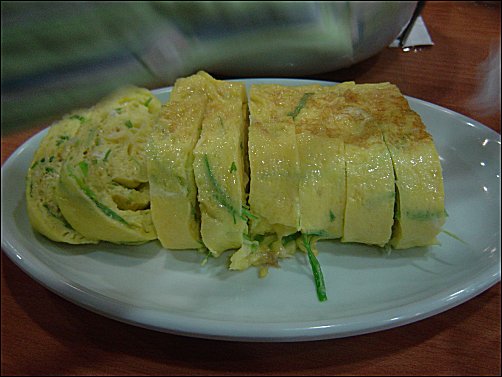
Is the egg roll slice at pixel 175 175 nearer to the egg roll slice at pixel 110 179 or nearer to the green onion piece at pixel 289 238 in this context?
the egg roll slice at pixel 110 179

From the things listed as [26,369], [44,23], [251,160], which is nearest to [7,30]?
[44,23]

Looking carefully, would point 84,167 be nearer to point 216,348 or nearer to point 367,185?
point 216,348

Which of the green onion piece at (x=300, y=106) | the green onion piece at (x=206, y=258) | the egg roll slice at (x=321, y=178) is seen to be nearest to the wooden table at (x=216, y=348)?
the green onion piece at (x=206, y=258)

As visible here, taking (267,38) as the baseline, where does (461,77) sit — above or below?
below

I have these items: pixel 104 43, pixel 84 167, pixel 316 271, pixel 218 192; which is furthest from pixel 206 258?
pixel 104 43

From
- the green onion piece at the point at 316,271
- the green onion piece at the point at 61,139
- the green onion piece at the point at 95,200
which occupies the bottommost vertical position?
the green onion piece at the point at 316,271

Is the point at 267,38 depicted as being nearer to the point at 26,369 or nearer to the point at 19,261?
the point at 19,261
